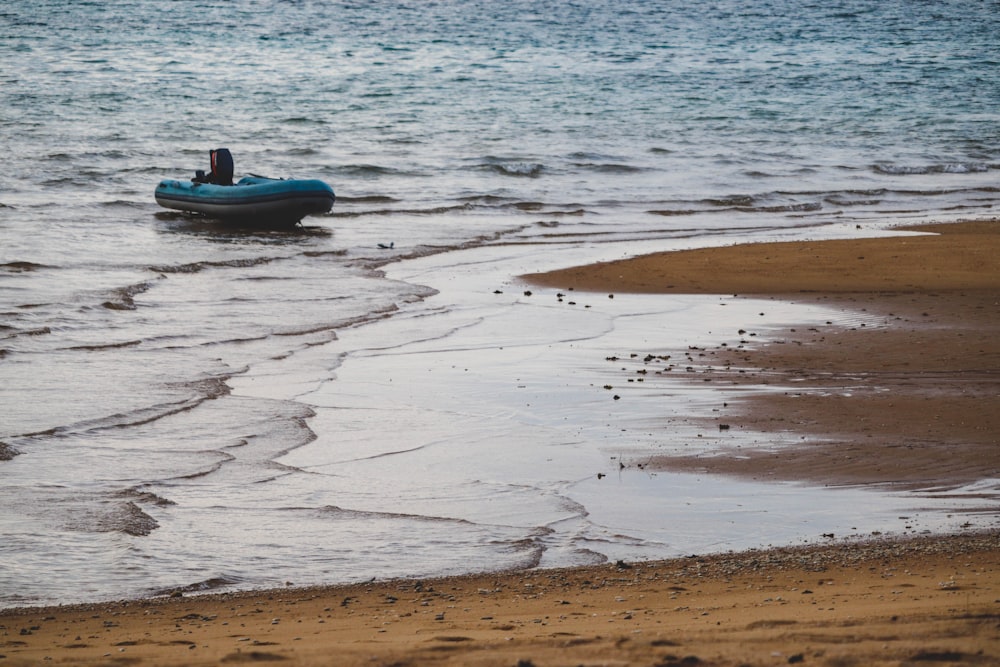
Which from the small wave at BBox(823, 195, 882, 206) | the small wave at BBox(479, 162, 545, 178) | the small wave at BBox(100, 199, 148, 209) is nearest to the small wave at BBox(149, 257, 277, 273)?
the small wave at BBox(100, 199, 148, 209)

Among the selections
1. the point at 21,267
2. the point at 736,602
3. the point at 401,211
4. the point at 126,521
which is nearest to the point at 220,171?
the point at 401,211

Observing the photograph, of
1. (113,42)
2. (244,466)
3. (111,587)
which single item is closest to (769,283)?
(244,466)

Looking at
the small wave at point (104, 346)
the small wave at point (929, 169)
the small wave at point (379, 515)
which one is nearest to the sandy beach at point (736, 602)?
the small wave at point (379, 515)

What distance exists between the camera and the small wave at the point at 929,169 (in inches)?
1043

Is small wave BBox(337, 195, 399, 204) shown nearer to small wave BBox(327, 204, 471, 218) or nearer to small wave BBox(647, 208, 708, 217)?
small wave BBox(327, 204, 471, 218)

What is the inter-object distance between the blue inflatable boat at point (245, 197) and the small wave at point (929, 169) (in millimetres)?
12934

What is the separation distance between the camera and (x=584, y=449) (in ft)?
22.9

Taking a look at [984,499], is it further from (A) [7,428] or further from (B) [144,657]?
→ (A) [7,428]

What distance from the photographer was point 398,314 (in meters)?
11.6

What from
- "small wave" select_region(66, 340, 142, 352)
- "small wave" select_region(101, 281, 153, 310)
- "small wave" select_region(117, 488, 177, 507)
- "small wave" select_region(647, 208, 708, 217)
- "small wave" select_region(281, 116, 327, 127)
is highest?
"small wave" select_region(281, 116, 327, 127)

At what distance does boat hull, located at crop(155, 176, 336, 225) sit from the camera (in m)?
19.1

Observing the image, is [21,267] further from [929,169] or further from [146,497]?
[929,169]

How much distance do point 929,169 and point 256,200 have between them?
50.1 ft

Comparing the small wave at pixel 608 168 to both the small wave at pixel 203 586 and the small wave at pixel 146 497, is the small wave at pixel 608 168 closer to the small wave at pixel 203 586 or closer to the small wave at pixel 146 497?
the small wave at pixel 146 497
